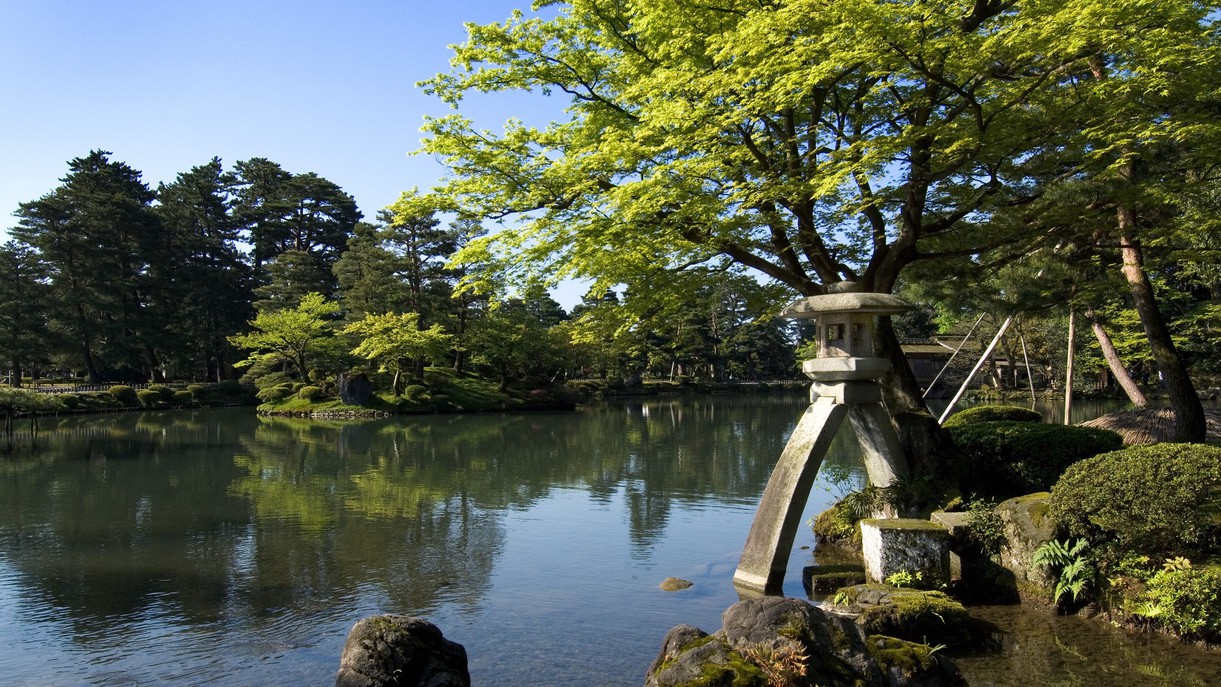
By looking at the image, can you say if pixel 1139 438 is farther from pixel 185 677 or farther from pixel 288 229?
pixel 288 229

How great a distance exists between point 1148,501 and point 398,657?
580cm

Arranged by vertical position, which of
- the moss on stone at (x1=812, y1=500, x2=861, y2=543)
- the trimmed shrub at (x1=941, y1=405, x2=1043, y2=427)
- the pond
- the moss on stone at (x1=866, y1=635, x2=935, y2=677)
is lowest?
the pond

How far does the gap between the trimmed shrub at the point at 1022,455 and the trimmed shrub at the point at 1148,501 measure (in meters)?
2.01

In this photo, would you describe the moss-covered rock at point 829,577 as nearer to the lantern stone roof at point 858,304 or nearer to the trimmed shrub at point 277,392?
the lantern stone roof at point 858,304

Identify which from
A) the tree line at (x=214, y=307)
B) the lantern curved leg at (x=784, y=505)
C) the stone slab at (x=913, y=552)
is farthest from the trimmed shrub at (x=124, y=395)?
the stone slab at (x=913, y=552)

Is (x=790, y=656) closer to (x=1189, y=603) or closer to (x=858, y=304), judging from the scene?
(x=1189, y=603)

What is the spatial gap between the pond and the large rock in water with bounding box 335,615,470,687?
1.56 feet

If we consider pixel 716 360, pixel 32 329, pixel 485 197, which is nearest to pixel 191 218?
pixel 32 329

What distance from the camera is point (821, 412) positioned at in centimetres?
772

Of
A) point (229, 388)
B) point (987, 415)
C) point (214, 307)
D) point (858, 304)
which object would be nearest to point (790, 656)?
point (858, 304)

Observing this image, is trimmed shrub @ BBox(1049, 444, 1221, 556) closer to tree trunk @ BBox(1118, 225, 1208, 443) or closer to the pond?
the pond

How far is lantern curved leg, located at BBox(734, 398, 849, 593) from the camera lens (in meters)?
7.38

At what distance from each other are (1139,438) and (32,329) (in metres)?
41.9

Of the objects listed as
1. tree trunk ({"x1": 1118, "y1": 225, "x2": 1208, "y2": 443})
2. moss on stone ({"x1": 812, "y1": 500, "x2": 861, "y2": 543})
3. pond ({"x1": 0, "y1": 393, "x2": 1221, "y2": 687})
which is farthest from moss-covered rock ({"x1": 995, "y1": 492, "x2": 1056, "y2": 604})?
tree trunk ({"x1": 1118, "y1": 225, "x2": 1208, "y2": 443})
